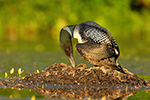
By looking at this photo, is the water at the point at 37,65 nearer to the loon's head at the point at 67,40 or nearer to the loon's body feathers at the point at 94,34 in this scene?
the loon's body feathers at the point at 94,34

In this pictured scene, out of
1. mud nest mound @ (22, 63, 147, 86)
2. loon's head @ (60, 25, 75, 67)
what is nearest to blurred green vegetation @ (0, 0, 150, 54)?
loon's head @ (60, 25, 75, 67)

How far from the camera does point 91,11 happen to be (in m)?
26.2

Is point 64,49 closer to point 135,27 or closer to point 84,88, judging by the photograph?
point 84,88

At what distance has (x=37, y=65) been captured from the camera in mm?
12242

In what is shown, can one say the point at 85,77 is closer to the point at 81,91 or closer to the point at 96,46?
the point at 96,46

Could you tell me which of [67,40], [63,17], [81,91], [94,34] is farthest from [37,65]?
[63,17]

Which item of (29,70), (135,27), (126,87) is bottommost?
(126,87)

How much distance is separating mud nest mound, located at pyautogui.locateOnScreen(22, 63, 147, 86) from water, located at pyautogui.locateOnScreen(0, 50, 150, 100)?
1.59ft

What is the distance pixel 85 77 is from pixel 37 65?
403 centimetres

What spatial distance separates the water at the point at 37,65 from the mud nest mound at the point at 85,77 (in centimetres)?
48

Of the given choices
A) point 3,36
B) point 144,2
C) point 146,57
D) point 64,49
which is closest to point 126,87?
point 64,49

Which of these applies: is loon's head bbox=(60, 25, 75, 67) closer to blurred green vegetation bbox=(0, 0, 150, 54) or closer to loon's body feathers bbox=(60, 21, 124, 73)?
loon's body feathers bbox=(60, 21, 124, 73)

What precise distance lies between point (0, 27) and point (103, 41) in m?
17.7

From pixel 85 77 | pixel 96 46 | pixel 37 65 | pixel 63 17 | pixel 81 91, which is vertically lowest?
pixel 81 91
